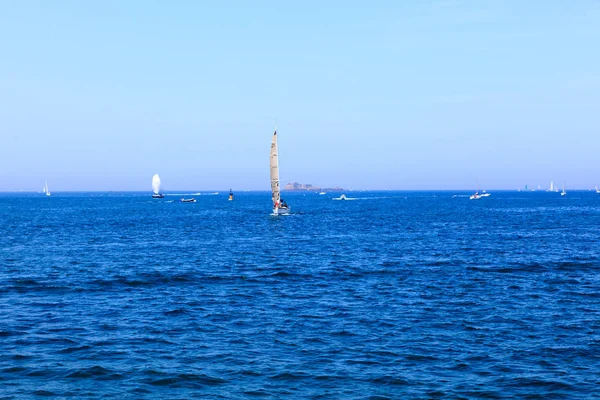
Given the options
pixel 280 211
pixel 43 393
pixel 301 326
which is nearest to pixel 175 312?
pixel 301 326

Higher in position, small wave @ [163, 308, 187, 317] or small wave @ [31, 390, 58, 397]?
small wave @ [163, 308, 187, 317]

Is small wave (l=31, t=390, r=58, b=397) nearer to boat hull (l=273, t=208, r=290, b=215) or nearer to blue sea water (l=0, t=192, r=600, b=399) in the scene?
blue sea water (l=0, t=192, r=600, b=399)

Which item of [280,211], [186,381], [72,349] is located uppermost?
[280,211]

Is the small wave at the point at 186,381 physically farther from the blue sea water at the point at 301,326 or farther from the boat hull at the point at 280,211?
the boat hull at the point at 280,211

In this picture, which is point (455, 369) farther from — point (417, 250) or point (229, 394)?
point (417, 250)

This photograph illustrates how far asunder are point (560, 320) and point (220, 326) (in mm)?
18258

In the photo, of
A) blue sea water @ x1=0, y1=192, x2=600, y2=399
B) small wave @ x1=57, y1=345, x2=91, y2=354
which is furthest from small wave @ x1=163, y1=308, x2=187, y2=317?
small wave @ x1=57, y1=345, x2=91, y2=354

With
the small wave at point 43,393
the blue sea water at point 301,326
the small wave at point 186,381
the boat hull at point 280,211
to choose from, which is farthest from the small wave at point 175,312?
the boat hull at point 280,211

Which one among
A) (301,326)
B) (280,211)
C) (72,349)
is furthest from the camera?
(280,211)

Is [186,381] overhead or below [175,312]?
below

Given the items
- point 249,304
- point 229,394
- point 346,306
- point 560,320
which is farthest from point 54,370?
point 560,320

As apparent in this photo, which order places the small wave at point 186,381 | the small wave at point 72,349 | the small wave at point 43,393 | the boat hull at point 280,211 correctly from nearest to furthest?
the small wave at point 43,393
the small wave at point 186,381
the small wave at point 72,349
the boat hull at point 280,211

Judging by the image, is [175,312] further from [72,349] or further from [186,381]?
[186,381]

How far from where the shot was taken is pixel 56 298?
3666 centimetres
